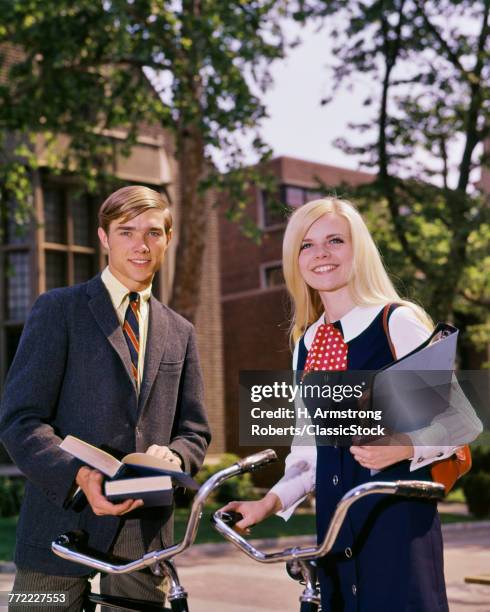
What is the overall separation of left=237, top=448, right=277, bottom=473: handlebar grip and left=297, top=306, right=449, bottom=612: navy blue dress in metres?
0.35

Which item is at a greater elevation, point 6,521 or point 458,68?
point 458,68

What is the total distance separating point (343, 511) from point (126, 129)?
1987 centimetres

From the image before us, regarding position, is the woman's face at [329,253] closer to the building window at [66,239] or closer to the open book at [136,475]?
the open book at [136,475]

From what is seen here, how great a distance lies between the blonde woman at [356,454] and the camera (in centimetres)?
262

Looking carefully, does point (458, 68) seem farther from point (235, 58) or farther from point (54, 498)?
point (54, 498)

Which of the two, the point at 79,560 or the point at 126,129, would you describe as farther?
the point at 126,129

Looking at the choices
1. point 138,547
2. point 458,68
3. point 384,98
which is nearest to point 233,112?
point 384,98

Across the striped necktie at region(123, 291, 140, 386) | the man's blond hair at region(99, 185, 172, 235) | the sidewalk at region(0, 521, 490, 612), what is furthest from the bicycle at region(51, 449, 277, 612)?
the sidewalk at region(0, 521, 490, 612)

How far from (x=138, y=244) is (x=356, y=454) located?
3.56ft

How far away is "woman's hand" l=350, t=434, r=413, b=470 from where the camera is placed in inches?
99.8

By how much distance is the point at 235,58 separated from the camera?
1460cm

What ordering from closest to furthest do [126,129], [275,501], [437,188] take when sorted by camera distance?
[275,501] < [437,188] < [126,129]

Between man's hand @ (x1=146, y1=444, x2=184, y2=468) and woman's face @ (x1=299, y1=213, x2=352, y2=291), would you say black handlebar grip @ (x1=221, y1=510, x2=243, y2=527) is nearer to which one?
man's hand @ (x1=146, y1=444, x2=184, y2=468)

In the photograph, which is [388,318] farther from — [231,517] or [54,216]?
[54,216]
